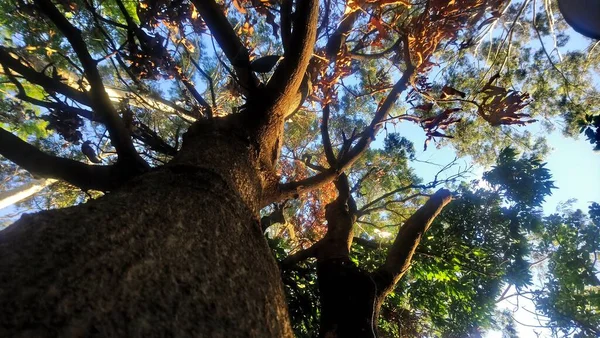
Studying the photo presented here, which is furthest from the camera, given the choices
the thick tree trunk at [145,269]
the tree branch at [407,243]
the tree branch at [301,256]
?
the tree branch at [301,256]

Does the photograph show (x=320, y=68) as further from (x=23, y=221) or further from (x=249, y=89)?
(x=23, y=221)

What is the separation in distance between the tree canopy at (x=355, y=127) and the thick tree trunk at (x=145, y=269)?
0.75m

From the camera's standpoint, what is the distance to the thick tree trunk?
957mm

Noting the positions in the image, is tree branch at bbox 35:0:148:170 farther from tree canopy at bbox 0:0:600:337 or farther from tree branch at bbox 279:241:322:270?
tree branch at bbox 279:241:322:270

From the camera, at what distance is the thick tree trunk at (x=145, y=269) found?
37.7 inches

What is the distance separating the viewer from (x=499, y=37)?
33.1ft

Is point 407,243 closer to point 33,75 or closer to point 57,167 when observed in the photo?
point 57,167

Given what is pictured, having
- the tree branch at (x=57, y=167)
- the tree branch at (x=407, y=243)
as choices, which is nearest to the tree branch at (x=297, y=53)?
the tree branch at (x=57, y=167)

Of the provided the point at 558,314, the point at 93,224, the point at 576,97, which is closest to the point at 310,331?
the point at 93,224

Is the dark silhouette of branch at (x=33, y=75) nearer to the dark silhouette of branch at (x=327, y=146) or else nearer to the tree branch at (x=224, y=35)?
the tree branch at (x=224, y=35)

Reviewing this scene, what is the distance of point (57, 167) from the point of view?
7.66 ft

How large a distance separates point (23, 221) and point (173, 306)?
0.71 meters

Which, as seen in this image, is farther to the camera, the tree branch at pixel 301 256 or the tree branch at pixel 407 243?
the tree branch at pixel 301 256

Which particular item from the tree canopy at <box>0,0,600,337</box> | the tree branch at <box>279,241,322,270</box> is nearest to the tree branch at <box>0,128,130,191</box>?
the tree canopy at <box>0,0,600,337</box>
